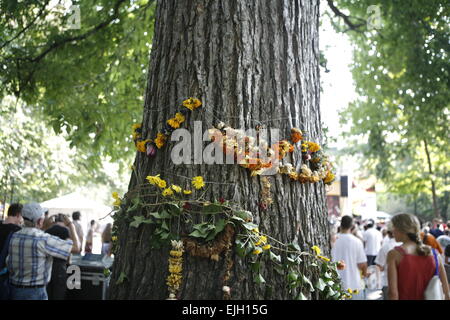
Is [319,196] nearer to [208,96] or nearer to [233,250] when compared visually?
[233,250]

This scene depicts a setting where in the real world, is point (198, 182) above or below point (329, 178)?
below

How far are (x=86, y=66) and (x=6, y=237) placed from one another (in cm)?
401

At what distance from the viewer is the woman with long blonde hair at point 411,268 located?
141 inches

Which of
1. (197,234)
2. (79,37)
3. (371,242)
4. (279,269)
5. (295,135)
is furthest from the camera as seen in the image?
(371,242)

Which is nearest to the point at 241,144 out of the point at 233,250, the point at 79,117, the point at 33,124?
the point at 233,250

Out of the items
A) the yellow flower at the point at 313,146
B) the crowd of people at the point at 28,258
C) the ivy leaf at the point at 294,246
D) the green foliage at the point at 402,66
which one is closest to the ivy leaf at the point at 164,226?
the ivy leaf at the point at 294,246

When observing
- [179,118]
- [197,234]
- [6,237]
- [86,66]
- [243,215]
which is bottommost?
[197,234]

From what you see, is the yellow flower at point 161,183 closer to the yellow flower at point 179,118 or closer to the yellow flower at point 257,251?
the yellow flower at point 179,118

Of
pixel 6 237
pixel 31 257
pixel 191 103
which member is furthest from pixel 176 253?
pixel 6 237

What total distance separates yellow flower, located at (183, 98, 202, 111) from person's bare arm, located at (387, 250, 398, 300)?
2141 mm

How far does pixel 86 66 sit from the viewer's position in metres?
8.08

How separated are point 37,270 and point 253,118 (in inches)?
111

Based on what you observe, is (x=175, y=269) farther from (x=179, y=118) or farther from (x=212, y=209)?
(x=179, y=118)

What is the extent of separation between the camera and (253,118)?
2.67 metres
